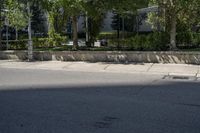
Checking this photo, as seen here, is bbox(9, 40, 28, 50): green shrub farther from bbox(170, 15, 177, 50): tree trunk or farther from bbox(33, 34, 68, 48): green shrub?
bbox(170, 15, 177, 50): tree trunk

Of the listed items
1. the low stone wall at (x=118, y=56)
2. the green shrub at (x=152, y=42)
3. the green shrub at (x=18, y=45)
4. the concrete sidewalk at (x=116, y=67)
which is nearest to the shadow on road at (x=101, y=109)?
the concrete sidewalk at (x=116, y=67)

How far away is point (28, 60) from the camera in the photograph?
2072 cm

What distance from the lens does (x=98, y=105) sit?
915 cm

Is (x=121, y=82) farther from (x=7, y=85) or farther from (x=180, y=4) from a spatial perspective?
(x=180, y=4)

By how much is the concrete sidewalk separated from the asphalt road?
1.93m

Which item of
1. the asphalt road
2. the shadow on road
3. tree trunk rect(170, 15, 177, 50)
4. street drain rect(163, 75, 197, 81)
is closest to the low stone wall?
tree trunk rect(170, 15, 177, 50)

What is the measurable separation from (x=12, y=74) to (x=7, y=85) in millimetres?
3109

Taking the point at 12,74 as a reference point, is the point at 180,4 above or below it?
above

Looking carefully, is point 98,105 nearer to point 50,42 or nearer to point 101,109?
point 101,109

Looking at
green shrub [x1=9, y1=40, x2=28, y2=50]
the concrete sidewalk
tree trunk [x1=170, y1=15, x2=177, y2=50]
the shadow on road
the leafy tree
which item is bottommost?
the shadow on road

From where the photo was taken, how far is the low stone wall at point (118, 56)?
17.8 metres

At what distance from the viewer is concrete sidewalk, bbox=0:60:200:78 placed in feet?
51.9

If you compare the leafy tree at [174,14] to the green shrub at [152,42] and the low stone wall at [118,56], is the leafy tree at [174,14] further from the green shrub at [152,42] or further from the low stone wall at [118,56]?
the low stone wall at [118,56]

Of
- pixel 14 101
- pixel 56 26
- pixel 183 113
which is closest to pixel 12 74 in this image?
pixel 14 101
